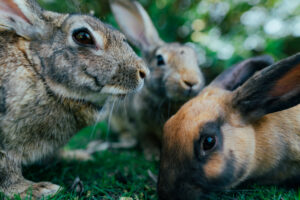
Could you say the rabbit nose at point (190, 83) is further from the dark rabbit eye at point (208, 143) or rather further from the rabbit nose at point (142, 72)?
the dark rabbit eye at point (208, 143)

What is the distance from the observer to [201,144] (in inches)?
77.5

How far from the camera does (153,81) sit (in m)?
3.45

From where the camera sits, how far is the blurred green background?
4.59 meters

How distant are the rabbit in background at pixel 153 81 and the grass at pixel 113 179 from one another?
0.47 m

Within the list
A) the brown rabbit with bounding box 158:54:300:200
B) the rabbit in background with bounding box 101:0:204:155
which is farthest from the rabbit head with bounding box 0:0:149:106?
the rabbit in background with bounding box 101:0:204:155

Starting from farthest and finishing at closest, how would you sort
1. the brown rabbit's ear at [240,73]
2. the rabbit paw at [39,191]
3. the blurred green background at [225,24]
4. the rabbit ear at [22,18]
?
the blurred green background at [225,24] → the brown rabbit's ear at [240,73] → the rabbit ear at [22,18] → the rabbit paw at [39,191]

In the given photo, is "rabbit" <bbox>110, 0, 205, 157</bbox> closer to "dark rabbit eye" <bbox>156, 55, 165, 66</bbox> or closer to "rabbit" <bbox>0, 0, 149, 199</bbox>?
"dark rabbit eye" <bbox>156, 55, 165, 66</bbox>

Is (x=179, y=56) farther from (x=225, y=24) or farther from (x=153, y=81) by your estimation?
(x=225, y=24)

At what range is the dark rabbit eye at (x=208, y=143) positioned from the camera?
198 centimetres

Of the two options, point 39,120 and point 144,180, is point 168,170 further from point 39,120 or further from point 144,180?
point 39,120

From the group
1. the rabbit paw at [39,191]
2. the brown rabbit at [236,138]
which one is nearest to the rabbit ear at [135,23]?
the brown rabbit at [236,138]

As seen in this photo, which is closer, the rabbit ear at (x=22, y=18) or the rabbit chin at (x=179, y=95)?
the rabbit ear at (x=22, y=18)

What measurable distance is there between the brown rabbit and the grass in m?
A: 0.12

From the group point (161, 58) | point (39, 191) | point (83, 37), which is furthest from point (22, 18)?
point (161, 58)
